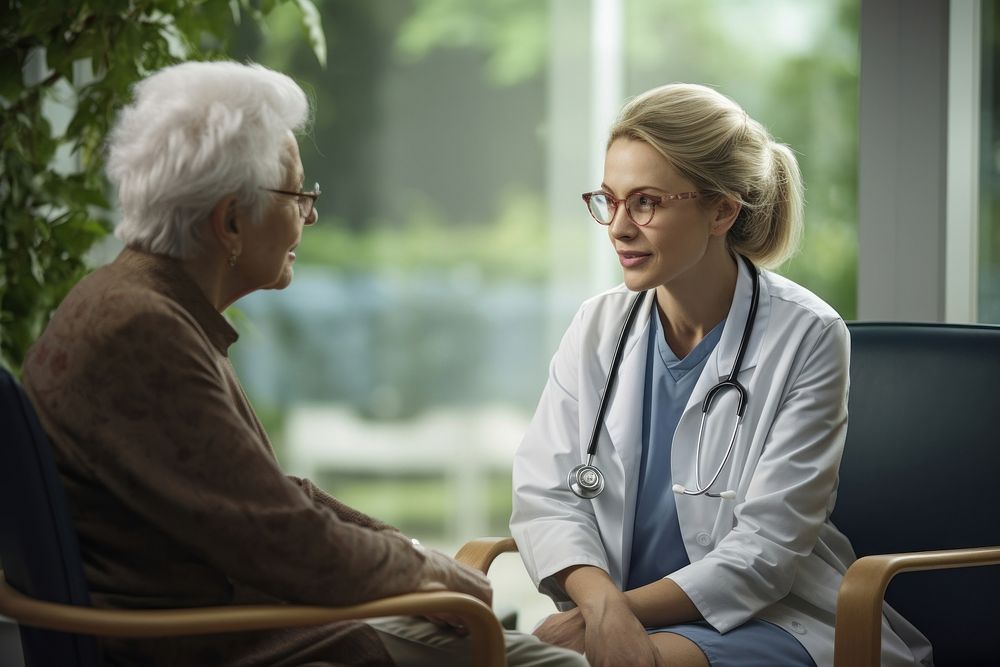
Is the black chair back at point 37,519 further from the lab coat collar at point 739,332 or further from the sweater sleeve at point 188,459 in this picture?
the lab coat collar at point 739,332

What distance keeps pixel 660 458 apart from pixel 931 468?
0.44 metres

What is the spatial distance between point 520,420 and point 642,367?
4.77ft

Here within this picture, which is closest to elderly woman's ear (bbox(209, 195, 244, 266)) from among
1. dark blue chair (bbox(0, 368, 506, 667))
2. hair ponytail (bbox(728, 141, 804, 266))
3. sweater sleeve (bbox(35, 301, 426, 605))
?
sweater sleeve (bbox(35, 301, 426, 605))

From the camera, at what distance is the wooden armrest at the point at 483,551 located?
1659mm

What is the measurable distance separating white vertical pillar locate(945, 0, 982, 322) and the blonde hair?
0.61 meters

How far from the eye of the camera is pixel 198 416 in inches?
Result: 46.6

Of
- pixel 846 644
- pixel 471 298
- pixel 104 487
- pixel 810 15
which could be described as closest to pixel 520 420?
pixel 471 298

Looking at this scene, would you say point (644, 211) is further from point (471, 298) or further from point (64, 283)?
point (471, 298)

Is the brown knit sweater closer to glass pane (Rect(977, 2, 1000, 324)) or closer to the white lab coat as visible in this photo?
the white lab coat

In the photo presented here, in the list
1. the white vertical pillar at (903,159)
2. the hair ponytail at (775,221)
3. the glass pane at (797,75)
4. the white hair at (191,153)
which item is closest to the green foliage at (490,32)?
the glass pane at (797,75)

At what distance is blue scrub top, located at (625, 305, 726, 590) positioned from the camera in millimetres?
1663

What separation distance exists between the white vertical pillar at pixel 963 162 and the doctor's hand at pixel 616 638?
1.14 metres

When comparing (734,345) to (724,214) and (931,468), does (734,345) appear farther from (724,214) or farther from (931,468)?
(931,468)

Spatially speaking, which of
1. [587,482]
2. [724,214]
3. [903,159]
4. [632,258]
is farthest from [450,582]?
[903,159]
